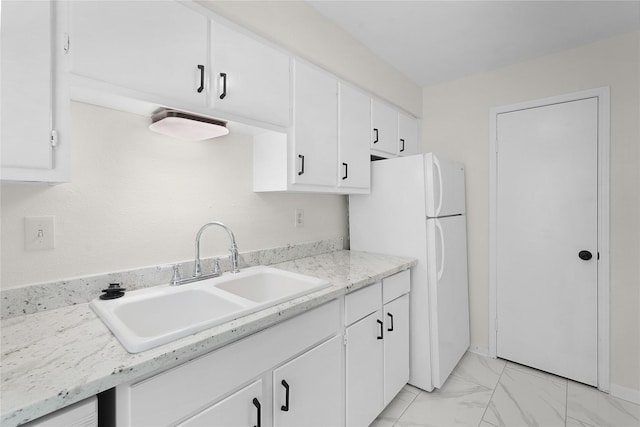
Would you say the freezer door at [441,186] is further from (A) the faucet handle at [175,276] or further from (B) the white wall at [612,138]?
(A) the faucet handle at [175,276]

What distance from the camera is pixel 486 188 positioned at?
262 cm

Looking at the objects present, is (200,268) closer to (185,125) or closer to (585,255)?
(185,125)

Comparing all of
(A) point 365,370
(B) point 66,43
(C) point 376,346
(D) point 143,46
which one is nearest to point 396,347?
(C) point 376,346

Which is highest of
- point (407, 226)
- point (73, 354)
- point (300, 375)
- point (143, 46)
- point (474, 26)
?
point (474, 26)

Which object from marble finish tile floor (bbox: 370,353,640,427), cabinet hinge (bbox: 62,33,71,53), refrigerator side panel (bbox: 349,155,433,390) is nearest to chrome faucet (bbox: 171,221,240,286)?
cabinet hinge (bbox: 62,33,71,53)

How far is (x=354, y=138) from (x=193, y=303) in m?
1.41

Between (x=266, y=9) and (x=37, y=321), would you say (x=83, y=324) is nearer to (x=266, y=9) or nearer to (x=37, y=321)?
(x=37, y=321)

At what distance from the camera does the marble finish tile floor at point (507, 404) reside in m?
1.83

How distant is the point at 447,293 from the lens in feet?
7.32

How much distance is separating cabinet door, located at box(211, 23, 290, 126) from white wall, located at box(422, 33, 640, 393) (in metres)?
1.81

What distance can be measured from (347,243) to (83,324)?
1.88 meters

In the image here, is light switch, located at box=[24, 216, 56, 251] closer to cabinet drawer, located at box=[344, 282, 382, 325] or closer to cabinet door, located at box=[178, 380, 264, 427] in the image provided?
cabinet door, located at box=[178, 380, 264, 427]

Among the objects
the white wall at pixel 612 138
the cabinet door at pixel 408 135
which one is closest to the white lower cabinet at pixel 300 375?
the white wall at pixel 612 138

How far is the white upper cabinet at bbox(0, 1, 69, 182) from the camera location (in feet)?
2.79
